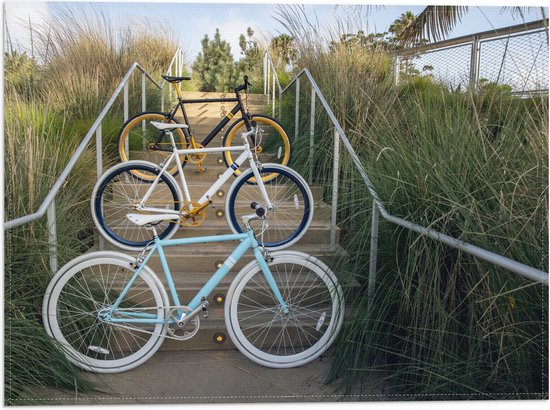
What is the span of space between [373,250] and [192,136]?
1.37 metres

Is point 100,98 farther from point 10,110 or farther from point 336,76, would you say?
point 336,76

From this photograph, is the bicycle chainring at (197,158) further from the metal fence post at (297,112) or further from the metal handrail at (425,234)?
the metal fence post at (297,112)

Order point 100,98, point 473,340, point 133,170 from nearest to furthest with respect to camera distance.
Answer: point 473,340 → point 133,170 → point 100,98

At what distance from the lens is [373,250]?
257cm

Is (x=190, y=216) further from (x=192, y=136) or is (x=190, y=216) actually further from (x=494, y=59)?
(x=494, y=59)

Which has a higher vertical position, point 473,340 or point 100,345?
point 473,340

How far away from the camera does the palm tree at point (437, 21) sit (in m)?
2.49

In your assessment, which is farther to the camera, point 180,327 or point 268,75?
point 268,75

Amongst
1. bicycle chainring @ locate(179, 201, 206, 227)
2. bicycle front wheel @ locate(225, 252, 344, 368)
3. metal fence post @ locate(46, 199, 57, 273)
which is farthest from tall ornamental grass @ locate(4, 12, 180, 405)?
bicycle front wheel @ locate(225, 252, 344, 368)

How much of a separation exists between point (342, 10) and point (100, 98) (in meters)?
1.92

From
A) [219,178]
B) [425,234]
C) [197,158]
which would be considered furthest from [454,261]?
[197,158]

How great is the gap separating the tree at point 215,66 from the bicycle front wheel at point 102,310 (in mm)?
1117

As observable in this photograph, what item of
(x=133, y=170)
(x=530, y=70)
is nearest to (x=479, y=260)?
(x=530, y=70)

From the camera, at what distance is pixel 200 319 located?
9.07ft
